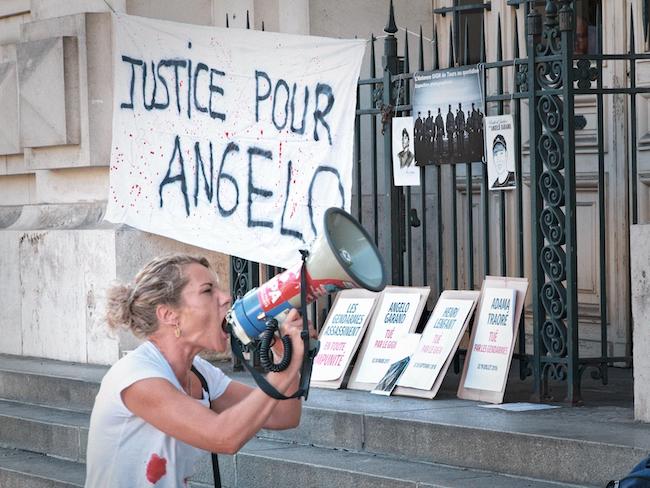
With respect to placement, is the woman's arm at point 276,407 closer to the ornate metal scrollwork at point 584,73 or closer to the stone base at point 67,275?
the ornate metal scrollwork at point 584,73

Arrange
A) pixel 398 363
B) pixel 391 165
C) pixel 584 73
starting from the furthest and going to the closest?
pixel 391 165, pixel 398 363, pixel 584 73

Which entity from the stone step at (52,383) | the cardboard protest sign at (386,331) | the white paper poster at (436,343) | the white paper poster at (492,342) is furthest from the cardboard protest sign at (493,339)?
the stone step at (52,383)

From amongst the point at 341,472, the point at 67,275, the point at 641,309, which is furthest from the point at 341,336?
the point at 67,275

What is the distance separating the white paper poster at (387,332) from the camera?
288 inches

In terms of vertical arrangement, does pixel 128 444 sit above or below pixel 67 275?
below

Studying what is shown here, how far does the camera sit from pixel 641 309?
5.84 meters

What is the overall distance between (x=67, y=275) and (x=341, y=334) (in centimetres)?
251

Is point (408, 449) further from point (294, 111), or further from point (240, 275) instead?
point (240, 275)

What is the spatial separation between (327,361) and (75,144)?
109 inches

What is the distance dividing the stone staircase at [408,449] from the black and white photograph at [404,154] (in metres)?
1.25

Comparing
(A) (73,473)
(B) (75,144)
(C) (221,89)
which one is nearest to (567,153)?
(C) (221,89)

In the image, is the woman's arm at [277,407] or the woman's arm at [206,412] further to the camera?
the woman's arm at [277,407]

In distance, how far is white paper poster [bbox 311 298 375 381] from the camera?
Answer: 7496 millimetres

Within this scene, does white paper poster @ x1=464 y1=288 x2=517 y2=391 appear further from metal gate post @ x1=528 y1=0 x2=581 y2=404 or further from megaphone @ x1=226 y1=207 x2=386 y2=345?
megaphone @ x1=226 y1=207 x2=386 y2=345
